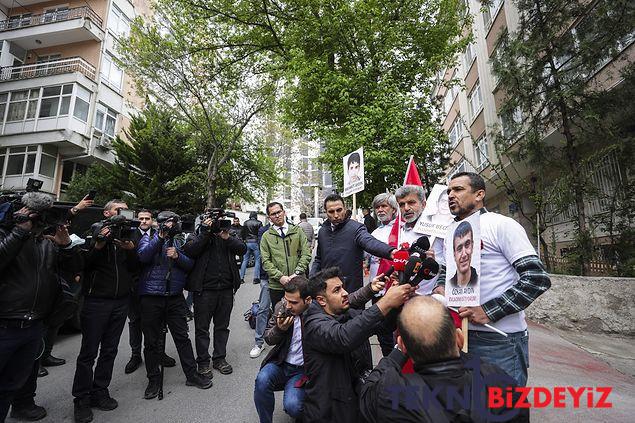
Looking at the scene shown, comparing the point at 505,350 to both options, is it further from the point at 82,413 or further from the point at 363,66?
the point at 363,66

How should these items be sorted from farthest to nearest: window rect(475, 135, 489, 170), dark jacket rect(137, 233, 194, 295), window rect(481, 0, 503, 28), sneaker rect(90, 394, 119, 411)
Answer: window rect(475, 135, 489, 170) < window rect(481, 0, 503, 28) < dark jacket rect(137, 233, 194, 295) < sneaker rect(90, 394, 119, 411)

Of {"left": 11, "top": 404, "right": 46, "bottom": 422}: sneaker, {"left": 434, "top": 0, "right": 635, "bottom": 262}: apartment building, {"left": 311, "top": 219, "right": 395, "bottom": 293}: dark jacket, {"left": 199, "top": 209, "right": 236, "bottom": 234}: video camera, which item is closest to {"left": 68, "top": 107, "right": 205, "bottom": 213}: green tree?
{"left": 434, "top": 0, "right": 635, "bottom": 262}: apartment building

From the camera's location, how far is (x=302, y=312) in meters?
2.54

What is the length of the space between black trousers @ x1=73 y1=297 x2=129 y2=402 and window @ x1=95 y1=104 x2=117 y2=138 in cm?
1972

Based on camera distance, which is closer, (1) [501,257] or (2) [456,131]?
(1) [501,257]

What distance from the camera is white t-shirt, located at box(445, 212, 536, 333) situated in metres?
1.85

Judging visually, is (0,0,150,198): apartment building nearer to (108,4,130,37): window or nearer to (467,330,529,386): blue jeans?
(108,4,130,37): window

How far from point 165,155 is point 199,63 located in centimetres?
552

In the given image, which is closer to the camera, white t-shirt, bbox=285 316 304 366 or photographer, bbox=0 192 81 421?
photographer, bbox=0 192 81 421

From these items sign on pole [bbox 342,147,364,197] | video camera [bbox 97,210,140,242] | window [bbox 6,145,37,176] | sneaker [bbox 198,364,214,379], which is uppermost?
window [bbox 6,145,37,176]

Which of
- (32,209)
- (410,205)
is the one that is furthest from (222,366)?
(410,205)

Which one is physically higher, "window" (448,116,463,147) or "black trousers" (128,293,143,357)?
"window" (448,116,463,147)

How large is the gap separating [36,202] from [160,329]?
6.16 ft

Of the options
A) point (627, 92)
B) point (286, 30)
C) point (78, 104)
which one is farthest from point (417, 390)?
point (78, 104)
